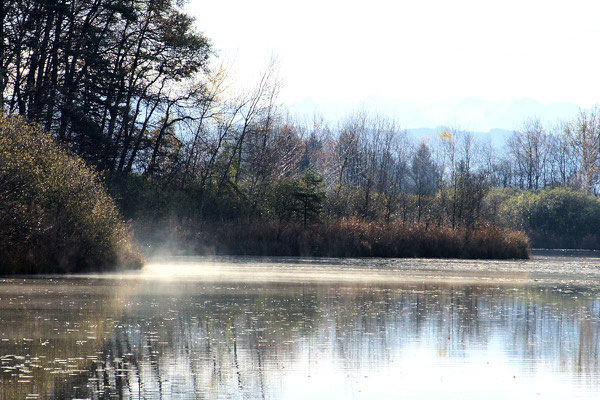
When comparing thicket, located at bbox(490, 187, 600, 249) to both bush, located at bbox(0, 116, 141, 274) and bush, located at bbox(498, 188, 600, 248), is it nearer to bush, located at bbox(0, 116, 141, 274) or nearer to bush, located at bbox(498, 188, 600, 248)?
bush, located at bbox(498, 188, 600, 248)

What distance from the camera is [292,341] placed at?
10172 mm

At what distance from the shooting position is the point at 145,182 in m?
40.8

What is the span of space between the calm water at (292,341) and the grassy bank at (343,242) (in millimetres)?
18277

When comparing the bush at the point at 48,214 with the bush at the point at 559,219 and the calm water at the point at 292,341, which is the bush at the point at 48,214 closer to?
the calm water at the point at 292,341

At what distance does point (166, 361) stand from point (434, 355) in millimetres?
2960

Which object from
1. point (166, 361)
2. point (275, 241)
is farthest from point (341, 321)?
point (275, 241)

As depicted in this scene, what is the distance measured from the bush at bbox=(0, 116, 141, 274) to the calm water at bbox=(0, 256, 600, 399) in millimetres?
3082

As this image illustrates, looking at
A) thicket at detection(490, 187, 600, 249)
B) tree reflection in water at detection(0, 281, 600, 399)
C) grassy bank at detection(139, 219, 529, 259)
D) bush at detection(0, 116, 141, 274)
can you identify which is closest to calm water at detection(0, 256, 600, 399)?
tree reflection in water at detection(0, 281, 600, 399)

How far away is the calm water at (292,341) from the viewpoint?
295 inches

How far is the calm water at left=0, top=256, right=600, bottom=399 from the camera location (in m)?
7.50

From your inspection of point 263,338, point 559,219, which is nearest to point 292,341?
point 263,338

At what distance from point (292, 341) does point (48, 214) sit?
46.6ft

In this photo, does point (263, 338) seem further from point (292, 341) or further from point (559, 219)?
point (559, 219)

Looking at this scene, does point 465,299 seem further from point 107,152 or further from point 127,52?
point 127,52
